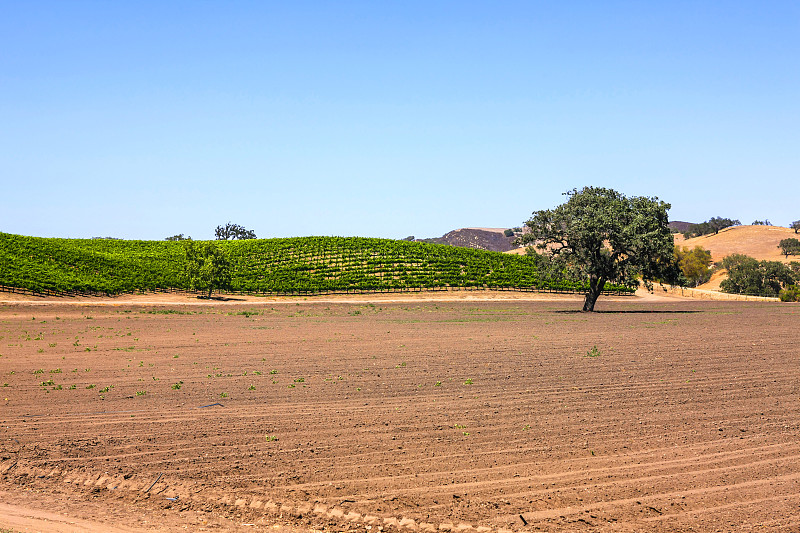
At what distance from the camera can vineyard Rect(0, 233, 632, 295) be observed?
81812mm

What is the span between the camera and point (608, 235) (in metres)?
56.2

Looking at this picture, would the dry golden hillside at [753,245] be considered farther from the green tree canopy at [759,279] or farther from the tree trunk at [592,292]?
the tree trunk at [592,292]

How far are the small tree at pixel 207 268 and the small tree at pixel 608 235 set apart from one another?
40.0m

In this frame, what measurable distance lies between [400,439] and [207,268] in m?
69.3

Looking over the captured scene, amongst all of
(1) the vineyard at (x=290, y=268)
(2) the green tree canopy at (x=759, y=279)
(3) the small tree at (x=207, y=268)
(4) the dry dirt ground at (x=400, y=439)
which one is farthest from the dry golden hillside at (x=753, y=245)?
(4) the dry dirt ground at (x=400, y=439)

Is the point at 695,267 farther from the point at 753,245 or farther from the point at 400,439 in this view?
the point at 400,439

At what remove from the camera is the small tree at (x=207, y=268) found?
3135 inches

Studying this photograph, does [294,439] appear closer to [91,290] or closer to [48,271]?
[91,290]

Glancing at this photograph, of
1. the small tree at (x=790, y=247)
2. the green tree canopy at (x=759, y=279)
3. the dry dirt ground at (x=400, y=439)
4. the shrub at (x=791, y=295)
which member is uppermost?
the small tree at (x=790, y=247)

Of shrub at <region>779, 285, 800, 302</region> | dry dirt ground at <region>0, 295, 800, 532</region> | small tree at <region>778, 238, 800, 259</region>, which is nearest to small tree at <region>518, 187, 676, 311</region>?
dry dirt ground at <region>0, 295, 800, 532</region>

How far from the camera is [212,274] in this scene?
7969cm

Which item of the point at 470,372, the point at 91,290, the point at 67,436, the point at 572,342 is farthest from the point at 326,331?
the point at 91,290

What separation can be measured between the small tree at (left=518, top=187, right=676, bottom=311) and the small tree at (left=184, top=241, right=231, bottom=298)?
131 feet

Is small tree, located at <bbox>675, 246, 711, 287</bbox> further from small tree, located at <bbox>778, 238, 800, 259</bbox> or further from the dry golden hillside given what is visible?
small tree, located at <bbox>778, 238, 800, 259</bbox>
